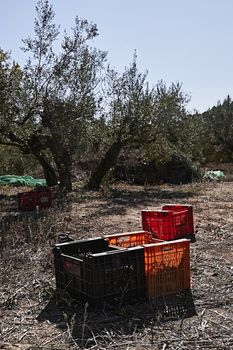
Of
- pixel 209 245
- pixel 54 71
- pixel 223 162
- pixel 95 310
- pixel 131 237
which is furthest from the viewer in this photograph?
pixel 223 162

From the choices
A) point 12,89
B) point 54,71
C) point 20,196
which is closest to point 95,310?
point 20,196

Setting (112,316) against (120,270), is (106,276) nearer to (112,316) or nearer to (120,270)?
(120,270)

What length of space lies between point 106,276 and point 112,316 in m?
0.33

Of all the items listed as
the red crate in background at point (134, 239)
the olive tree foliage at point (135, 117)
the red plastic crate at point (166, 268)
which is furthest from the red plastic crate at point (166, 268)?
the olive tree foliage at point (135, 117)

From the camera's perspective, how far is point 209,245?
6.30m

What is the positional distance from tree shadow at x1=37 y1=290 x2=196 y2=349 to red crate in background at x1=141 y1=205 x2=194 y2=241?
231 centimetres

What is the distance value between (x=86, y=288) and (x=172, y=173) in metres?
14.2

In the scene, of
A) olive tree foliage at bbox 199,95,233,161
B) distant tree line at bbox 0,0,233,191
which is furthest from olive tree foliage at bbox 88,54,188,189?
olive tree foliage at bbox 199,95,233,161

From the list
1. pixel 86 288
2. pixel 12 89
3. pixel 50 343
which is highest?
pixel 12 89

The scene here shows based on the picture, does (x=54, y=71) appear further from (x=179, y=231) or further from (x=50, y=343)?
(x=50, y=343)

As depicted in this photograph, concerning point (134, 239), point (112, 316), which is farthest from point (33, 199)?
point (112, 316)

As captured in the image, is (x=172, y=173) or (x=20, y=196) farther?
(x=172, y=173)

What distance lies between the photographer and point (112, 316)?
12.8ft

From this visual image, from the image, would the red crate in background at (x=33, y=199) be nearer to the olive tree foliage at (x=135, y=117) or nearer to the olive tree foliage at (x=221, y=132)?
the olive tree foliage at (x=135, y=117)
